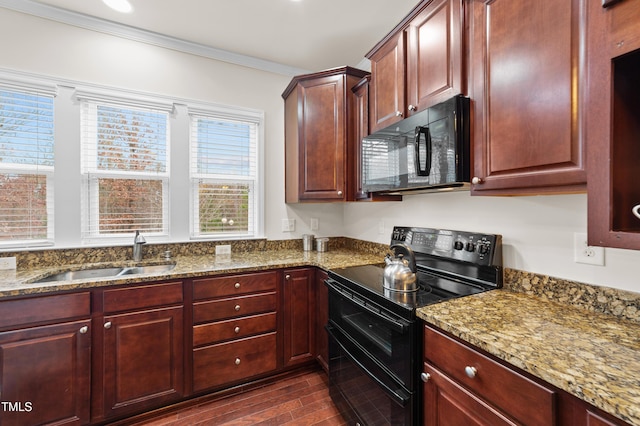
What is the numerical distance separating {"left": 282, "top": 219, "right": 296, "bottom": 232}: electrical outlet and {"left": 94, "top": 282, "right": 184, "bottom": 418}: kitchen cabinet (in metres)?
1.16

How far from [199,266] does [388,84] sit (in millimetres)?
1841

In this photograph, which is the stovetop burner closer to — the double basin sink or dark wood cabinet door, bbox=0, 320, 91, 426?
the double basin sink

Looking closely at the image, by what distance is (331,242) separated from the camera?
2.93m

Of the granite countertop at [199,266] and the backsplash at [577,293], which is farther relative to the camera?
the granite countertop at [199,266]

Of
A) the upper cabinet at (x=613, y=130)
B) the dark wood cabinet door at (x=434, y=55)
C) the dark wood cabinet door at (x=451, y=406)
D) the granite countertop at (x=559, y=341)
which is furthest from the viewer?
A: the dark wood cabinet door at (x=434, y=55)

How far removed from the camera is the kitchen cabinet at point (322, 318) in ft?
6.62

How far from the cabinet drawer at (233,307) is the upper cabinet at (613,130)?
6.07ft

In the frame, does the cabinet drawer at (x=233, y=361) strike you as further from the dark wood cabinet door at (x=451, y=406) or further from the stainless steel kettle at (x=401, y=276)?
the dark wood cabinet door at (x=451, y=406)

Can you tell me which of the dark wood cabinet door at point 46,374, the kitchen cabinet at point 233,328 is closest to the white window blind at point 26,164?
the dark wood cabinet door at point 46,374

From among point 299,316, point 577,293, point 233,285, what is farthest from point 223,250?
point 577,293

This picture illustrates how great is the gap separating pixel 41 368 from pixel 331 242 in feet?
7.45

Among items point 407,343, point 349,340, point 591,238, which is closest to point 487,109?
point 591,238

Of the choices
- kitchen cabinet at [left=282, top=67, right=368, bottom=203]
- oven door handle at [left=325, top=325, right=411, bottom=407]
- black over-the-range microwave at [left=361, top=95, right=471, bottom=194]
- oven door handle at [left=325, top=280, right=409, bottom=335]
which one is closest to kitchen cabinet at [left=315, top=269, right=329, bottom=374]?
oven door handle at [left=325, top=325, right=411, bottom=407]

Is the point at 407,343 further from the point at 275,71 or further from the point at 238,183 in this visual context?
the point at 275,71
